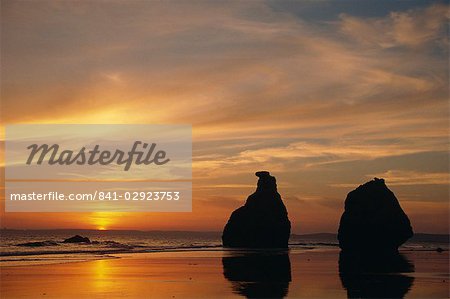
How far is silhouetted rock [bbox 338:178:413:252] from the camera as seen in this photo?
277 feet

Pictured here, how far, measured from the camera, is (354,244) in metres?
86.2

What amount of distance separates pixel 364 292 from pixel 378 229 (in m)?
58.9

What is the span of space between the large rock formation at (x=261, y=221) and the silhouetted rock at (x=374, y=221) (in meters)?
13.7

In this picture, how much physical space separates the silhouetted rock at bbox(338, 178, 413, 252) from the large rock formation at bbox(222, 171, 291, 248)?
13723 millimetres

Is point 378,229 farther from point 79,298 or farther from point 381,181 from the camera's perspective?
point 79,298

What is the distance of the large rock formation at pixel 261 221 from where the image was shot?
99562 mm

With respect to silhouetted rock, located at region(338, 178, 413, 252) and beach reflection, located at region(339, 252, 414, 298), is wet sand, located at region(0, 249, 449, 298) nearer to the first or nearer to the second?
→ beach reflection, located at region(339, 252, 414, 298)

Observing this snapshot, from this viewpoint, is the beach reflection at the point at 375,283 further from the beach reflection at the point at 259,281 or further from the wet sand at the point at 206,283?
the beach reflection at the point at 259,281

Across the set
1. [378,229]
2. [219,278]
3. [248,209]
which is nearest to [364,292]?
[219,278]

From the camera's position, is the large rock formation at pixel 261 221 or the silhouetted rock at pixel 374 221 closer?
the silhouetted rock at pixel 374 221

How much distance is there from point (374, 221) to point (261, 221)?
21721 mm

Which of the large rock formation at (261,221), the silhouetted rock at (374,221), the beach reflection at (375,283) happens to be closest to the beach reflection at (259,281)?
the beach reflection at (375,283)

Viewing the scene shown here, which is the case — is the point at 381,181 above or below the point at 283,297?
above

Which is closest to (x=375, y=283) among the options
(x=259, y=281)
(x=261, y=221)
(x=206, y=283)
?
(x=259, y=281)
